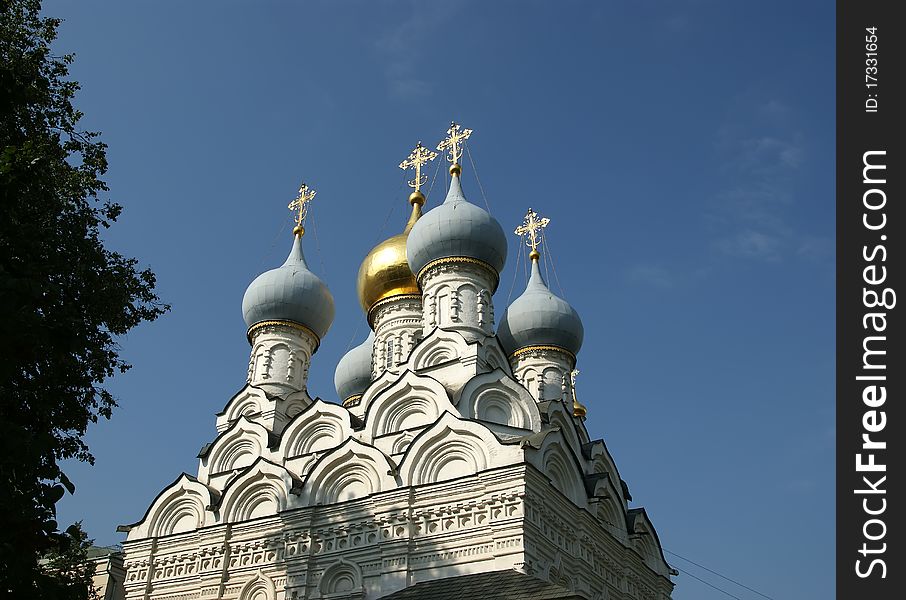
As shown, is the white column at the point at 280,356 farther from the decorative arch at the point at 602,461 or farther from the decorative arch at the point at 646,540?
the decorative arch at the point at 646,540

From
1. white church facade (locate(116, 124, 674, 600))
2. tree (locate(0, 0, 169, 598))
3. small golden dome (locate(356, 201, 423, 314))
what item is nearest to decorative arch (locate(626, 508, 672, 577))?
white church facade (locate(116, 124, 674, 600))

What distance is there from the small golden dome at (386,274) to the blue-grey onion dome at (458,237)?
169cm

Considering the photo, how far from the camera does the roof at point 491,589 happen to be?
7.47m

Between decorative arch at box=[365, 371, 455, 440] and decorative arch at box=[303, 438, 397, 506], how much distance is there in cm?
66

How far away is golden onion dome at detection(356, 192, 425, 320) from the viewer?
17.8 metres

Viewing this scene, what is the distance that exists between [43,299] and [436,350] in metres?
8.93

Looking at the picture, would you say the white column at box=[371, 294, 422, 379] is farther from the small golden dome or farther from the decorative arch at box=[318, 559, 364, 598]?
the decorative arch at box=[318, 559, 364, 598]

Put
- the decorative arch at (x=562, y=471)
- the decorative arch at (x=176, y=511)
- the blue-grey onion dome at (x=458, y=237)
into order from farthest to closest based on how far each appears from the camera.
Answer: the blue-grey onion dome at (x=458, y=237)
the decorative arch at (x=176, y=511)
the decorative arch at (x=562, y=471)

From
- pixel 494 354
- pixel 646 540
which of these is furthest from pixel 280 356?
pixel 646 540

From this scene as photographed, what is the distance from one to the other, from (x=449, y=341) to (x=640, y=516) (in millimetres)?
5039

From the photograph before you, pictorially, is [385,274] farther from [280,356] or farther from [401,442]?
[401,442]

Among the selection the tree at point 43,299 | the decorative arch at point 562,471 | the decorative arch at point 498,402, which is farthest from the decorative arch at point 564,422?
the tree at point 43,299
